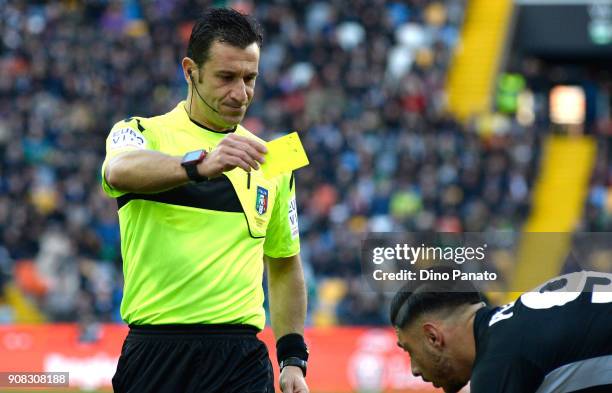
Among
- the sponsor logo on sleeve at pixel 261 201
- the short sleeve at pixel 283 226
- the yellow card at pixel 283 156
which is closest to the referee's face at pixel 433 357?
the yellow card at pixel 283 156

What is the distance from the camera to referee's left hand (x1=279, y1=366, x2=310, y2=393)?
4.75 m

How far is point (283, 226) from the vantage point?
481cm

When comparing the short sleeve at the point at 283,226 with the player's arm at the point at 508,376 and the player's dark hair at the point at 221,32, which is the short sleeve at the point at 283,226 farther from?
the player's arm at the point at 508,376

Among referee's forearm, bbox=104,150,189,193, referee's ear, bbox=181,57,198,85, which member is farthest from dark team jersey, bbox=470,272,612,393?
referee's ear, bbox=181,57,198,85

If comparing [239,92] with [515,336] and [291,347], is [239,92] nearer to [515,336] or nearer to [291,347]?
[291,347]

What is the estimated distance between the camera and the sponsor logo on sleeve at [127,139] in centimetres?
427

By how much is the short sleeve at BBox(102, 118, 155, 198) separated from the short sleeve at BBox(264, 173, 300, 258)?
0.60 metres

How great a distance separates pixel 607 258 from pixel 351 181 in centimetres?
1490

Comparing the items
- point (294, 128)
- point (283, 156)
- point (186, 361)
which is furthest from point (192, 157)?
point (294, 128)

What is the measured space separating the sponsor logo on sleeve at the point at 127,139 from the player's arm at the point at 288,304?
0.88 m

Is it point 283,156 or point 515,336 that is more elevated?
point 283,156

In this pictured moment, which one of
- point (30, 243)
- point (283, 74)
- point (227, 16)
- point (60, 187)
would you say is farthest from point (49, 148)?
point (227, 16)

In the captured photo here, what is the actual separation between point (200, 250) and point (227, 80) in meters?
0.63

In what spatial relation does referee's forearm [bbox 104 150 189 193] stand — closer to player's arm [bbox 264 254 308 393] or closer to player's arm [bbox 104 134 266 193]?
player's arm [bbox 104 134 266 193]
